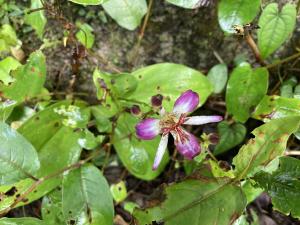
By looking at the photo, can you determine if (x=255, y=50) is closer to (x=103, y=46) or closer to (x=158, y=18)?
(x=158, y=18)

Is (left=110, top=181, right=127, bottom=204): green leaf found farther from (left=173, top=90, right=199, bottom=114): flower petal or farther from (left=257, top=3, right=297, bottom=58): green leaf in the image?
(left=257, top=3, right=297, bottom=58): green leaf

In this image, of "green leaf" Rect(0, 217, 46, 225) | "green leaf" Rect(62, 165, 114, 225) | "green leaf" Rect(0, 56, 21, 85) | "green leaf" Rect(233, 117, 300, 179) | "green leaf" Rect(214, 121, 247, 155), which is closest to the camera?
"green leaf" Rect(233, 117, 300, 179)

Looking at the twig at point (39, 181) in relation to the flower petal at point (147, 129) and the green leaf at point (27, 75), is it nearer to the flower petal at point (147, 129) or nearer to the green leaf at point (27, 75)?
the green leaf at point (27, 75)

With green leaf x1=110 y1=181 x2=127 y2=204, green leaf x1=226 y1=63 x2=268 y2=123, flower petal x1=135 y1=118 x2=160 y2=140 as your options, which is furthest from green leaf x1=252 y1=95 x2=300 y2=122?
green leaf x1=110 y1=181 x2=127 y2=204

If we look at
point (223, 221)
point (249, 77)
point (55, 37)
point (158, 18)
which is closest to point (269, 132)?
point (223, 221)

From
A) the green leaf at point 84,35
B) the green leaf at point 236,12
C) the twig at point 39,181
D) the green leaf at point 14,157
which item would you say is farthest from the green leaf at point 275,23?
the green leaf at point 14,157

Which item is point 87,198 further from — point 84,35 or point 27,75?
point 84,35
